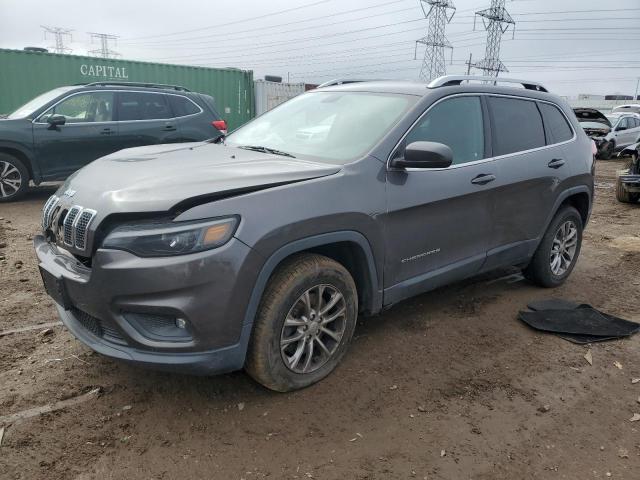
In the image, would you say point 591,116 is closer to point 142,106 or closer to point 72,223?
point 142,106

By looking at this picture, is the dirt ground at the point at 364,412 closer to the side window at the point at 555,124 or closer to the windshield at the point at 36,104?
the side window at the point at 555,124

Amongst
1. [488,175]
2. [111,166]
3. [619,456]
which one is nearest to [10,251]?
[111,166]

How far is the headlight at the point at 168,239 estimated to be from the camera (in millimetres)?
2471

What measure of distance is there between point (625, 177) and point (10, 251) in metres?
9.88

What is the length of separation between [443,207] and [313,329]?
1261mm

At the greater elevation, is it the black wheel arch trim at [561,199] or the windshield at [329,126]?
the windshield at [329,126]

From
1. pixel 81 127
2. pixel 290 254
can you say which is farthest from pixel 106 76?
pixel 290 254

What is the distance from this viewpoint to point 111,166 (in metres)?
3.16

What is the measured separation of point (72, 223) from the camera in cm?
271

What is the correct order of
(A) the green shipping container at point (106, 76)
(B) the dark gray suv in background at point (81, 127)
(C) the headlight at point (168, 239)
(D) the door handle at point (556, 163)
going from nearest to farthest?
(C) the headlight at point (168, 239) → (D) the door handle at point (556, 163) → (B) the dark gray suv in background at point (81, 127) → (A) the green shipping container at point (106, 76)

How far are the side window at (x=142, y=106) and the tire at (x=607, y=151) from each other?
16143mm

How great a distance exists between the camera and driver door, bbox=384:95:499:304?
3.33m

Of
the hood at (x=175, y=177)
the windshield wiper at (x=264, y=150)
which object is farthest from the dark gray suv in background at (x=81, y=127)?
the windshield wiper at (x=264, y=150)

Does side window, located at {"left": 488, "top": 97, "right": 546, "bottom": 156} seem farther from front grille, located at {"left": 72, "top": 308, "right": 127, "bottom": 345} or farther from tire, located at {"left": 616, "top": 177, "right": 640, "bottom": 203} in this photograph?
tire, located at {"left": 616, "top": 177, "right": 640, "bottom": 203}
